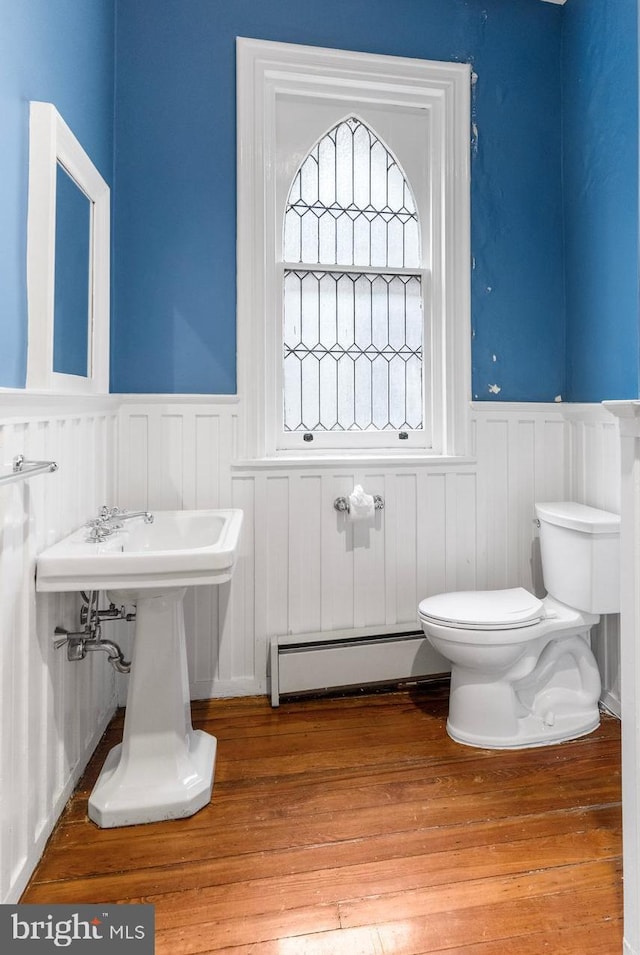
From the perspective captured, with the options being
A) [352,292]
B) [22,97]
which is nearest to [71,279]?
[22,97]

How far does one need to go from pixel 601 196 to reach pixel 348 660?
204cm

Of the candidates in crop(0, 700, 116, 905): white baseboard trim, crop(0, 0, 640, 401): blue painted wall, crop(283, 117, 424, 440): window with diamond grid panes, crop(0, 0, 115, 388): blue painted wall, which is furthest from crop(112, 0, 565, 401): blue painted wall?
crop(0, 700, 116, 905): white baseboard trim

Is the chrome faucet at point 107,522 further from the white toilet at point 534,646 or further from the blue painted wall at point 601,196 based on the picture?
the blue painted wall at point 601,196

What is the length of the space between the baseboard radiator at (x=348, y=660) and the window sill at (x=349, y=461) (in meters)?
0.66

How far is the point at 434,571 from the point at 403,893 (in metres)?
1.28

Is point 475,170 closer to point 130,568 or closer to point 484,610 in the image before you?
point 484,610

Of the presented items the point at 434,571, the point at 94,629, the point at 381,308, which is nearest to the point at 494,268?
the point at 381,308

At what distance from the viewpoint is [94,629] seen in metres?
1.66

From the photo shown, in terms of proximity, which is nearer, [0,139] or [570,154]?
[0,139]

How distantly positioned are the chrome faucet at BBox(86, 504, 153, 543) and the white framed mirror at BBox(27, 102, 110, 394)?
38 centimetres

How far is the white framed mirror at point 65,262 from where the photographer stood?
1440 millimetres

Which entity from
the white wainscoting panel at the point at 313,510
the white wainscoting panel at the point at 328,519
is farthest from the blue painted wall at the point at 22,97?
the white wainscoting panel at the point at 328,519

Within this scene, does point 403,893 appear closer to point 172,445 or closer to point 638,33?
point 172,445

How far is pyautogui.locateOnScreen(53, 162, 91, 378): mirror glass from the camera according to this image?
161 cm
